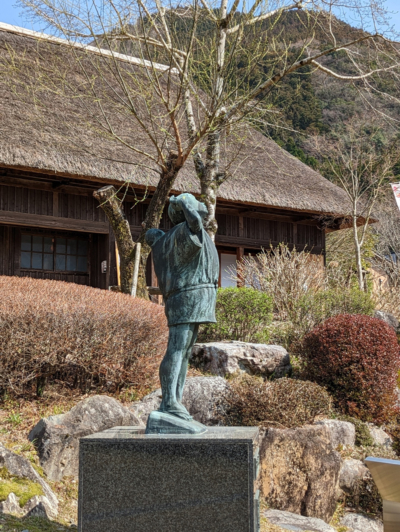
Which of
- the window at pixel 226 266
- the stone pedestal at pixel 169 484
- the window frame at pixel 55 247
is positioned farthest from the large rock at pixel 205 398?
the window at pixel 226 266

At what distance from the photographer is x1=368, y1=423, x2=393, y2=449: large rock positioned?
20.8ft

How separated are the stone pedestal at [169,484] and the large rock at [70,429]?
151 cm

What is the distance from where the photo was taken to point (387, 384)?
6.77 metres

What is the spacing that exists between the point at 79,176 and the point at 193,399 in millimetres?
5529

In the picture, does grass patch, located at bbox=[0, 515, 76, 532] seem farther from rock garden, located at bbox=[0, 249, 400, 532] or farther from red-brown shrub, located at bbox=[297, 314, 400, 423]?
red-brown shrub, located at bbox=[297, 314, 400, 423]

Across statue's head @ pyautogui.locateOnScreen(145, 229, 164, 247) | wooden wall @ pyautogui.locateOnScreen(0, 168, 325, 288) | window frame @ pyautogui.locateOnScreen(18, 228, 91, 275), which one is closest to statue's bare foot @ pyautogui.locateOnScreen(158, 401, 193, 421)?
statue's head @ pyautogui.locateOnScreen(145, 229, 164, 247)

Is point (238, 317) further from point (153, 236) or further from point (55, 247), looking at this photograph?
point (55, 247)

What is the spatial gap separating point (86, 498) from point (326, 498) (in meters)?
2.77

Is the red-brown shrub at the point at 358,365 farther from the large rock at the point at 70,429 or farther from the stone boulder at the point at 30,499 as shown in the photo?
the stone boulder at the point at 30,499

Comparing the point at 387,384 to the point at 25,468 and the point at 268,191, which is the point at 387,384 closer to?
the point at 25,468

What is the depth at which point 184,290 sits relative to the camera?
3.49 meters

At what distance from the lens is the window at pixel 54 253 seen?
38.3 ft

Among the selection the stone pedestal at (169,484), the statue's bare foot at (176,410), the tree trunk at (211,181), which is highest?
the tree trunk at (211,181)

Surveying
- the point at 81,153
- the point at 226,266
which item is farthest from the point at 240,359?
the point at 226,266
